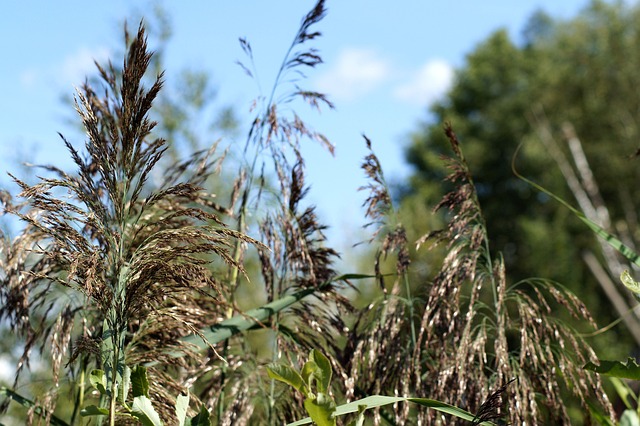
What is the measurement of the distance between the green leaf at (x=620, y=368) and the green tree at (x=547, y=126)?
A: 806 inches

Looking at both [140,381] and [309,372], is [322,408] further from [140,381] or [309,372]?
[140,381]

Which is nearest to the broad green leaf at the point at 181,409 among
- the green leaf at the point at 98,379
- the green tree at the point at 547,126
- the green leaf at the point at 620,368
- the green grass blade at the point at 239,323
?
the green leaf at the point at 98,379

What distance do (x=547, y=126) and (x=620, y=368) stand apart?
2426 centimetres

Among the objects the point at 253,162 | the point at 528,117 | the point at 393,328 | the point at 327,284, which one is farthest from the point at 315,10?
the point at 528,117

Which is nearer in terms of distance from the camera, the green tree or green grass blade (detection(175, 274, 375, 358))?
green grass blade (detection(175, 274, 375, 358))

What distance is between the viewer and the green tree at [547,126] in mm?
22859

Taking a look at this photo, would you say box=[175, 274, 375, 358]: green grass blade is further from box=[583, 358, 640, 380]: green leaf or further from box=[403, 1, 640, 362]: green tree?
box=[403, 1, 640, 362]: green tree

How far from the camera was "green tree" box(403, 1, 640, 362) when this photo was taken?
75.0ft

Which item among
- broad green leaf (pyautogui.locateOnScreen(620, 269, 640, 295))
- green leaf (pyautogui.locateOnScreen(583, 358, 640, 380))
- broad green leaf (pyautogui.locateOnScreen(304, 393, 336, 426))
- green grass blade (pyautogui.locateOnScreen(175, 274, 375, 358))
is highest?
green grass blade (pyautogui.locateOnScreen(175, 274, 375, 358))

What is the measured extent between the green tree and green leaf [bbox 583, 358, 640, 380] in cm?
2048

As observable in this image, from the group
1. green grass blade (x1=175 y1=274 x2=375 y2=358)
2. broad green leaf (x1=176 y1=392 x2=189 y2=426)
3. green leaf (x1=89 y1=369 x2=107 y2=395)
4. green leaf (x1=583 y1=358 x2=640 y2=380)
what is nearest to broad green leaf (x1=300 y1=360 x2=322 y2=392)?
broad green leaf (x1=176 y1=392 x2=189 y2=426)

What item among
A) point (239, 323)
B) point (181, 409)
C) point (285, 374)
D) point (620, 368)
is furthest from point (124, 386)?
point (620, 368)

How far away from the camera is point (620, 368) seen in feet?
4.76

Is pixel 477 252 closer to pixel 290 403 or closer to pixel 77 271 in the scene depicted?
pixel 290 403
